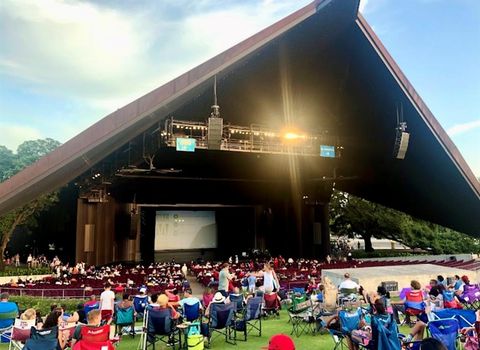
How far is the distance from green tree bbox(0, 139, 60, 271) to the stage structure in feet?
14.5

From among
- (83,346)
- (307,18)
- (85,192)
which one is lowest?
(83,346)

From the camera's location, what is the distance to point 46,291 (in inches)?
410

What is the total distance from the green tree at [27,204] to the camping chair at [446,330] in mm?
20690

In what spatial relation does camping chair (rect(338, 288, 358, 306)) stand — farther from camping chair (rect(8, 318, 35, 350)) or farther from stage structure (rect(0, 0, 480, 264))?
stage structure (rect(0, 0, 480, 264))

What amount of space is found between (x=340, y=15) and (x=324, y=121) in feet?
20.4

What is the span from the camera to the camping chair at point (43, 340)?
4418 mm

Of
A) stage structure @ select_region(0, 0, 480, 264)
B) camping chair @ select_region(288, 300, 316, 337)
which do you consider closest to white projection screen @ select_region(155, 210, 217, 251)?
stage structure @ select_region(0, 0, 480, 264)

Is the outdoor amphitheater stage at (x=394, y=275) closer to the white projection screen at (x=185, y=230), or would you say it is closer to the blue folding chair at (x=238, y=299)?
the blue folding chair at (x=238, y=299)

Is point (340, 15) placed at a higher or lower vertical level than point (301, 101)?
higher

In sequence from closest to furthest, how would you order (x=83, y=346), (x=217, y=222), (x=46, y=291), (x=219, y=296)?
(x=83, y=346), (x=219, y=296), (x=46, y=291), (x=217, y=222)

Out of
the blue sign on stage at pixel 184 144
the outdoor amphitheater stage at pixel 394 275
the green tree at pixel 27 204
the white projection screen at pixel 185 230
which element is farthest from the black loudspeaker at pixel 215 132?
the white projection screen at pixel 185 230

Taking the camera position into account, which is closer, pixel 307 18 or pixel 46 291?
pixel 46 291

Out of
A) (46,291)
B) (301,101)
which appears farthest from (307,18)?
(46,291)

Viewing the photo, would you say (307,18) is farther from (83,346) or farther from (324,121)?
(83,346)
